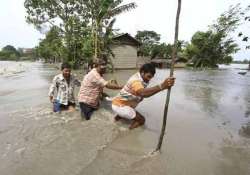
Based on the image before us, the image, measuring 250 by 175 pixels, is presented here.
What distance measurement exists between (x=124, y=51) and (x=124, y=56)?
565 millimetres

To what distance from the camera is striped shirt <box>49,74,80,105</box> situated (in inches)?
232

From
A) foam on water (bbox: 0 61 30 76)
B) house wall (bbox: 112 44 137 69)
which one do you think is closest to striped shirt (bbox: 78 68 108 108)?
foam on water (bbox: 0 61 30 76)

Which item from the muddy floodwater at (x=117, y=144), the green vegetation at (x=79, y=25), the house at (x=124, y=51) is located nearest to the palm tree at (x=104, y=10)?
the green vegetation at (x=79, y=25)

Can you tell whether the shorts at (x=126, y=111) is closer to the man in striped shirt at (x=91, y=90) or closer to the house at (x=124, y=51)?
the man in striped shirt at (x=91, y=90)

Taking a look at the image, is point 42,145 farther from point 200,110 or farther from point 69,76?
point 200,110

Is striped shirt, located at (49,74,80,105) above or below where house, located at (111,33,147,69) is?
below

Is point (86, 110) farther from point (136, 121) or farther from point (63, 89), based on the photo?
point (136, 121)

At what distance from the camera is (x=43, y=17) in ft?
A: 83.0

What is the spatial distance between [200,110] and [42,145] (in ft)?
15.7

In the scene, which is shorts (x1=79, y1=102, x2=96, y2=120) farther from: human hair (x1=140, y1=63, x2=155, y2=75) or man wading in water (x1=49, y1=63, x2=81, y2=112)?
human hair (x1=140, y1=63, x2=155, y2=75)

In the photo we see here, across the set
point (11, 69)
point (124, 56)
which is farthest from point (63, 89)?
point (11, 69)

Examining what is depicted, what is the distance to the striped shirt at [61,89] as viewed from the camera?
5.89 meters

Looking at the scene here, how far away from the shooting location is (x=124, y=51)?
92.0ft

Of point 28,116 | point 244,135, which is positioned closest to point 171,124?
point 244,135
